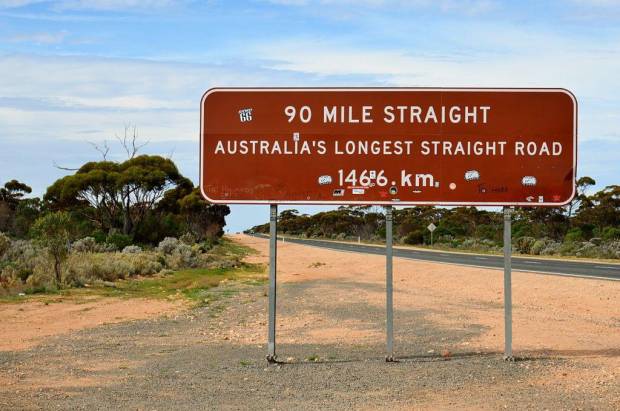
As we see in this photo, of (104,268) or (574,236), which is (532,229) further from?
(104,268)

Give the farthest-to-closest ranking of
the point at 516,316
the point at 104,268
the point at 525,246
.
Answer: the point at 525,246 < the point at 104,268 < the point at 516,316

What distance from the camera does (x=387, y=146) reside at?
9.97 metres

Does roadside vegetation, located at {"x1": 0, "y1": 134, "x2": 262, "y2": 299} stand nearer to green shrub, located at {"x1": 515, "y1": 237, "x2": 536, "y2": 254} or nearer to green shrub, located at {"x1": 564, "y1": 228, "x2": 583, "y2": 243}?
green shrub, located at {"x1": 515, "y1": 237, "x2": 536, "y2": 254}

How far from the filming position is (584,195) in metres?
67.4

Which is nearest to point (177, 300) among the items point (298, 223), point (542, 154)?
point (542, 154)

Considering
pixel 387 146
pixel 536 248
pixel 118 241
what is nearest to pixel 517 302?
pixel 387 146

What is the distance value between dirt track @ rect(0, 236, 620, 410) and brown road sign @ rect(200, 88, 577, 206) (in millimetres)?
2006

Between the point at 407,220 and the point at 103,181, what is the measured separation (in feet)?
208

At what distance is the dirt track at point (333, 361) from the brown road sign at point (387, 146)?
2006mm

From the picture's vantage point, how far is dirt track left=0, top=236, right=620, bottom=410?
789 centimetres

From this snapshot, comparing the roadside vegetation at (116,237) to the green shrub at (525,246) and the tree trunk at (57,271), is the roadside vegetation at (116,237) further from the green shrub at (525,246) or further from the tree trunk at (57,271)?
the green shrub at (525,246)

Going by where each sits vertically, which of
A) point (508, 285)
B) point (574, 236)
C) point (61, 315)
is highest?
point (574, 236)

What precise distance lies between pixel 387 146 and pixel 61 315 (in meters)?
9.67

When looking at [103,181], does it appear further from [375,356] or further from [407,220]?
[407,220]
